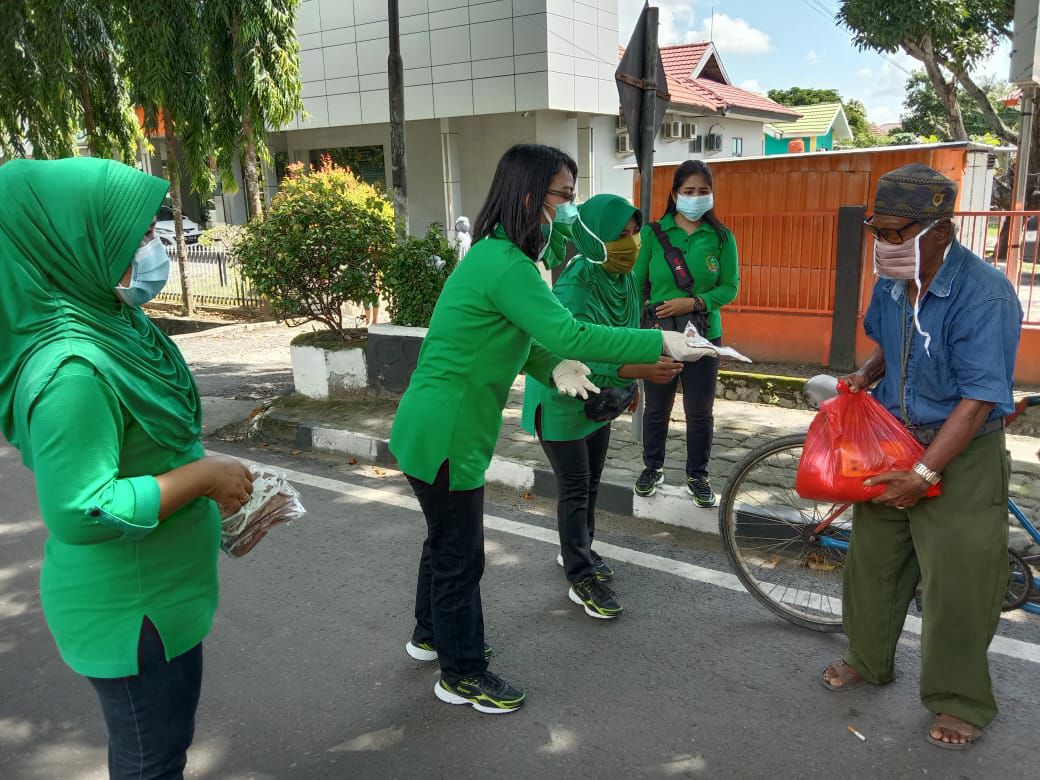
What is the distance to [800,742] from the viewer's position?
2.81m

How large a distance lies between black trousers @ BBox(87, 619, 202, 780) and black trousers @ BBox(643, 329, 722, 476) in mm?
3304

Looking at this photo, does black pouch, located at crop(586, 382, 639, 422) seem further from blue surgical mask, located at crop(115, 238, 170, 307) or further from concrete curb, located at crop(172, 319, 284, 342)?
concrete curb, located at crop(172, 319, 284, 342)

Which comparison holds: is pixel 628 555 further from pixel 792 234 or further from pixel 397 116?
pixel 397 116

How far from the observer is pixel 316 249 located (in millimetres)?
6984

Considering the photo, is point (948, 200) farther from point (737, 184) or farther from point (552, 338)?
point (737, 184)

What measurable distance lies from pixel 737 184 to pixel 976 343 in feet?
19.0

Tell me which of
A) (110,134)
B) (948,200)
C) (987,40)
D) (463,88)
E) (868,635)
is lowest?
(868,635)

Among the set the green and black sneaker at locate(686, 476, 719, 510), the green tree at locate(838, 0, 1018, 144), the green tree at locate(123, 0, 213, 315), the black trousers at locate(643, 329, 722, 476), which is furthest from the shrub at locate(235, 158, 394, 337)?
the green tree at locate(838, 0, 1018, 144)

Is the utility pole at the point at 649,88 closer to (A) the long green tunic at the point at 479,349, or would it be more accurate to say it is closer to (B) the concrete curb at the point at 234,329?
(A) the long green tunic at the point at 479,349

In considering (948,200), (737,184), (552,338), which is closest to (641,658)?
(552,338)

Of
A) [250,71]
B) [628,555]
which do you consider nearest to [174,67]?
[250,71]

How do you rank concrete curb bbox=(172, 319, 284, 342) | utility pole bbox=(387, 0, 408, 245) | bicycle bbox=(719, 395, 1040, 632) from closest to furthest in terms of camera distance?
bicycle bbox=(719, 395, 1040, 632), utility pole bbox=(387, 0, 408, 245), concrete curb bbox=(172, 319, 284, 342)

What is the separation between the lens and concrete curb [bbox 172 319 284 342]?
11898 millimetres

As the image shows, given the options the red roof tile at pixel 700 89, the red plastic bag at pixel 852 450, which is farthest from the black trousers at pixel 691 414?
the red roof tile at pixel 700 89
